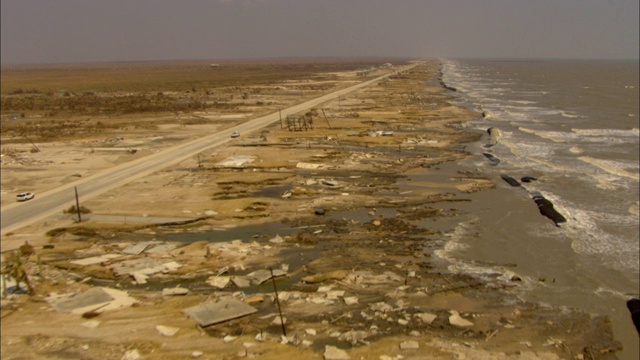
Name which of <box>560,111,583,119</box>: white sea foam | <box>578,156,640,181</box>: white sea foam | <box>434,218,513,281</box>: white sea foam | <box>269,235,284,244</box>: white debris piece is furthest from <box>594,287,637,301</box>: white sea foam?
<box>560,111,583,119</box>: white sea foam

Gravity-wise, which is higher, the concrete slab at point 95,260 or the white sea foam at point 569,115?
the white sea foam at point 569,115

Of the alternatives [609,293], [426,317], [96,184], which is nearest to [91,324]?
→ [426,317]

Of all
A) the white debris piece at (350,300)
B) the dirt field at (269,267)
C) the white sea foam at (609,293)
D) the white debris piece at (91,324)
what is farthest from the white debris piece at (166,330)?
the white sea foam at (609,293)

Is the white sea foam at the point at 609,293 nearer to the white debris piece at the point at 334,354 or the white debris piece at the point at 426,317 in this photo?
the white debris piece at the point at 426,317

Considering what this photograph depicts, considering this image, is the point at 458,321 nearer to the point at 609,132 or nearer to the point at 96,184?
the point at 96,184

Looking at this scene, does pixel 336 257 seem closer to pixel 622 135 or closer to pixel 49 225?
pixel 49 225
